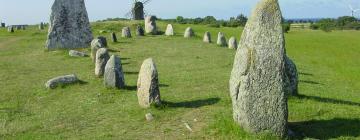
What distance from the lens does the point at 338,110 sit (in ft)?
57.7

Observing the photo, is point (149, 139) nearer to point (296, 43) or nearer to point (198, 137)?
Answer: point (198, 137)

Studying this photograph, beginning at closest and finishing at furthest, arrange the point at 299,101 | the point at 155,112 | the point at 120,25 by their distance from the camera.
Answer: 1. the point at 155,112
2. the point at 299,101
3. the point at 120,25

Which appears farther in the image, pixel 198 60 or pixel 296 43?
pixel 296 43

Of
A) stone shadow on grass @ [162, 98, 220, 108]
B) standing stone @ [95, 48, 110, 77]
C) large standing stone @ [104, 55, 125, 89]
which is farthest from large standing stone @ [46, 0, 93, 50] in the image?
stone shadow on grass @ [162, 98, 220, 108]

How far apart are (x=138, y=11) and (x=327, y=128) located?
202 feet

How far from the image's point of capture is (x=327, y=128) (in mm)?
15477

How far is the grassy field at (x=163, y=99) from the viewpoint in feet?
51.1

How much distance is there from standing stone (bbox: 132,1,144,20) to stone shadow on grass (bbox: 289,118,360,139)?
60542 mm

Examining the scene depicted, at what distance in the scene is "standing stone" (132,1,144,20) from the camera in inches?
2960

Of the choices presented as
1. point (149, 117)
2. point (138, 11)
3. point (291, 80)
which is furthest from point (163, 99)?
point (138, 11)

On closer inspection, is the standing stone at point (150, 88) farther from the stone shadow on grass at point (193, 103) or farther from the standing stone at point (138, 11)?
the standing stone at point (138, 11)

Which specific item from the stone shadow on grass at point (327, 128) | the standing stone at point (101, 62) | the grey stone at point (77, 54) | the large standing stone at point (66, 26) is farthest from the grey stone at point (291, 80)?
the large standing stone at point (66, 26)

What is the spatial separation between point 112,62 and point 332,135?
10164 millimetres

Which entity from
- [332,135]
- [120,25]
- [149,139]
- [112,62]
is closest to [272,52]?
[332,135]
